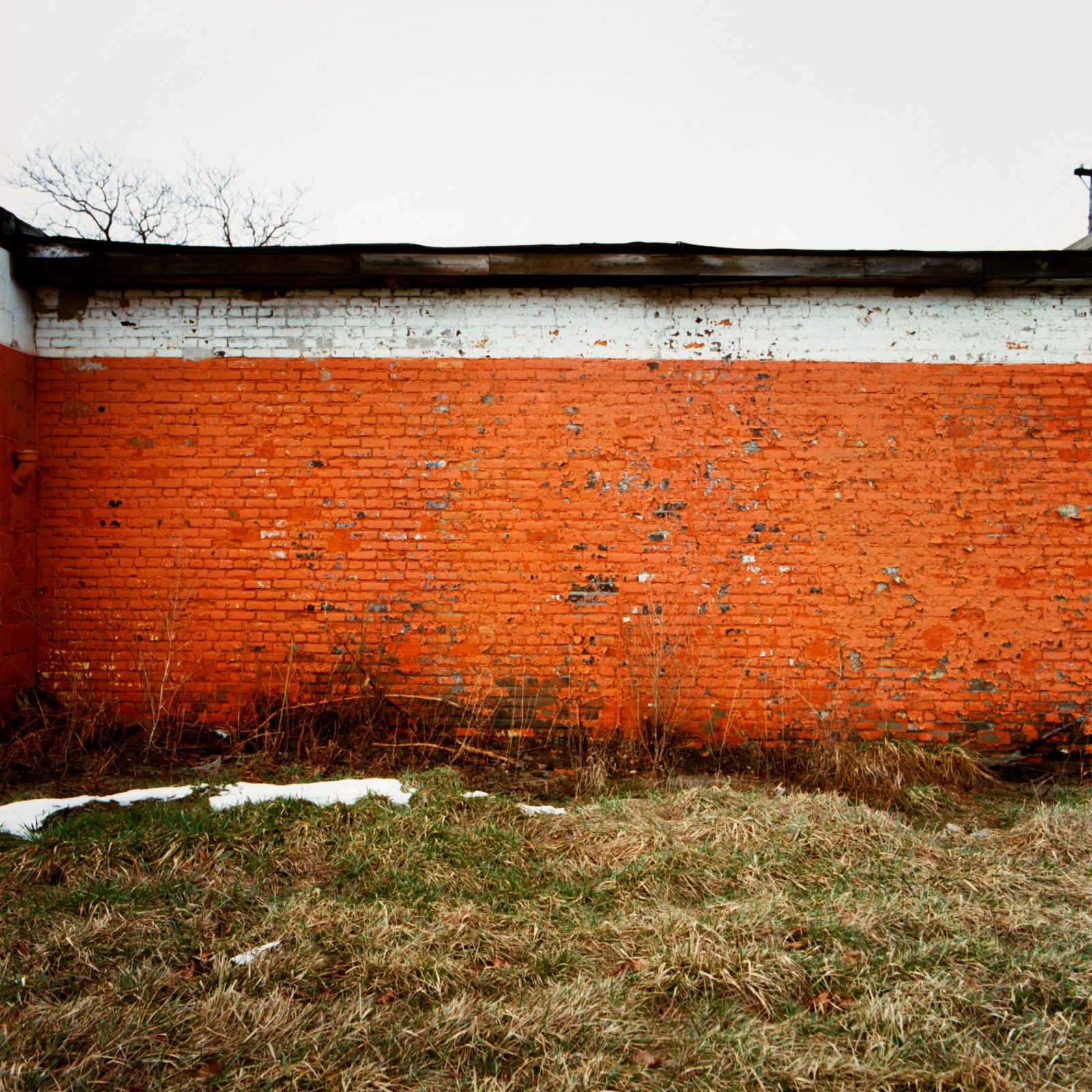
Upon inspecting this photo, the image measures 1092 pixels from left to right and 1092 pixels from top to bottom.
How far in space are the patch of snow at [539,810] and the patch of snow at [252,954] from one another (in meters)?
1.66

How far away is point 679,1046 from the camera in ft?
7.96

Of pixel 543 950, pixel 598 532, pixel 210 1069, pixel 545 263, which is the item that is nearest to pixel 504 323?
pixel 545 263

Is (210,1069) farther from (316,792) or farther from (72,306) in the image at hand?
(72,306)

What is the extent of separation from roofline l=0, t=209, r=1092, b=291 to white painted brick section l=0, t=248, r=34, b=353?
0.32ft

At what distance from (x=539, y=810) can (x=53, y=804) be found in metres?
2.66

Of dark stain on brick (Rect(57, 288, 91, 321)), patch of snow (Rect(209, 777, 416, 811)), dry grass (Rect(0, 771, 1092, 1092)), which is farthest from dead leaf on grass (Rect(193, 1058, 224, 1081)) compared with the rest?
dark stain on brick (Rect(57, 288, 91, 321))

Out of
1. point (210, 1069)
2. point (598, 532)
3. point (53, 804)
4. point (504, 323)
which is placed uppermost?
point (504, 323)

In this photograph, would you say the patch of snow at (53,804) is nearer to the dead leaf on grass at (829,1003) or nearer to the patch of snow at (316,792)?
the patch of snow at (316,792)

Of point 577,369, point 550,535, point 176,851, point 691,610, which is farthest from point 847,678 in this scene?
point 176,851

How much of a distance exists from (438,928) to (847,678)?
12.9 ft

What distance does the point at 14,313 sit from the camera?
5.70 m

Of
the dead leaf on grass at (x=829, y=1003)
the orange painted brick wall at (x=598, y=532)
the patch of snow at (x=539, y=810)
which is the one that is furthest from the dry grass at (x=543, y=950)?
the orange painted brick wall at (x=598, y=532)

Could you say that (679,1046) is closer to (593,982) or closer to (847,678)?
(593,982)

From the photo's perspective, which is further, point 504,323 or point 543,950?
point 504,323
